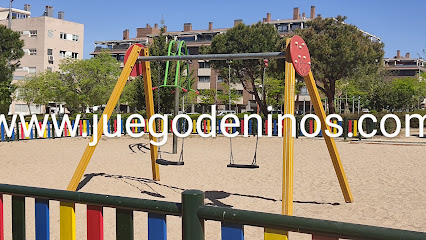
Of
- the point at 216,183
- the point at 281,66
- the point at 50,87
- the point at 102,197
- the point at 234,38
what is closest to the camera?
the point at 102,197

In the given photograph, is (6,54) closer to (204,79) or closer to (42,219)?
(42,219)

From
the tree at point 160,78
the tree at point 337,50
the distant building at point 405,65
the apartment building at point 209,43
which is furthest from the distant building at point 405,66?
the tree at point 160,78

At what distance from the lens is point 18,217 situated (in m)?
2.91

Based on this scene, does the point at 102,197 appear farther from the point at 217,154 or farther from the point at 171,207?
the point at 217,154

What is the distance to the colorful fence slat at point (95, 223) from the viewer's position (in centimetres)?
261

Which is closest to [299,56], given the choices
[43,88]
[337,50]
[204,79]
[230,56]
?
[230,56]

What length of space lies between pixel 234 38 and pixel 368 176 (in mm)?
24393

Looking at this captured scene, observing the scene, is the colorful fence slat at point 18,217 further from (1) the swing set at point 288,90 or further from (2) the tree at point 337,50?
(2) the tree at point 337,50

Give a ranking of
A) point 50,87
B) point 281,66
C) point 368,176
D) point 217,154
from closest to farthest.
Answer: point 368,176
point 217,154
point 281,66
point 50,87

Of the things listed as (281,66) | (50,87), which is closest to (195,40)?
(50,87)

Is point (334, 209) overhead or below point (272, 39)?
below

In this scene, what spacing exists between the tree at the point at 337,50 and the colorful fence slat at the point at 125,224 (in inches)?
1141

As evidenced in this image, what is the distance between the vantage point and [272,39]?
3409cm

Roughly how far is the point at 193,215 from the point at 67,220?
951 mm
